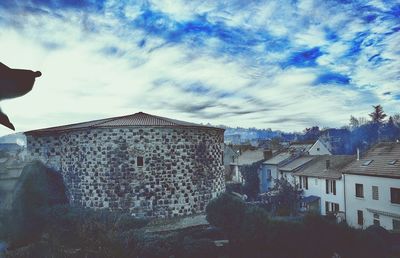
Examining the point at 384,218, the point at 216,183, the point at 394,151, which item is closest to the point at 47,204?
the point at 216,183

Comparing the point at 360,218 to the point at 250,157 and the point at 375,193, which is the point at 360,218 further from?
the point at 250,157

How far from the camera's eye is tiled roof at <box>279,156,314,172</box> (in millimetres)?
32000

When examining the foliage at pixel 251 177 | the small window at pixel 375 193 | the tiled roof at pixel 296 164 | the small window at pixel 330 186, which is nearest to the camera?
the small window at pixel 375 193

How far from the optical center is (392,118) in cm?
6119

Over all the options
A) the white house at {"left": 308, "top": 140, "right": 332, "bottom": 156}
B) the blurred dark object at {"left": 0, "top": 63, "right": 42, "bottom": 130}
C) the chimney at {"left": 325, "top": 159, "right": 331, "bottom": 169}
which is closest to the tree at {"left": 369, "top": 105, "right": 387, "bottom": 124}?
the white house at {"left": 308, "top": 140, "right": 332, "bottom": 156}

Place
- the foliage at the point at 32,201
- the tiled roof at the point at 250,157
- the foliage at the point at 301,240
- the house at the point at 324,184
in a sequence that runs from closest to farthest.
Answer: the foliage at the point at 301,240, the foliage at the point at 32,201, the house at the point at 324,184, the tiled roof at the point at 250,157

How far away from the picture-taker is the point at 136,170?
1878 cm

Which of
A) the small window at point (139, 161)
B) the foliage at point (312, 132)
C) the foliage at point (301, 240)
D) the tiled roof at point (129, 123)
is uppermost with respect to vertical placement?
the foliage at point (312, 132)

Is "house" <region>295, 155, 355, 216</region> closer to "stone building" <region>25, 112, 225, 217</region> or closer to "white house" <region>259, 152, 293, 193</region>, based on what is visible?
"white house" <region>259, 152, 293, 193</region>

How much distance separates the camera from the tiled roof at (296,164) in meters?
32.0

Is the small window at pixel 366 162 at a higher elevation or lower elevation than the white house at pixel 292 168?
higher

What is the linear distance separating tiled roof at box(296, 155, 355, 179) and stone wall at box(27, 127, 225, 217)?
1155 centimetres

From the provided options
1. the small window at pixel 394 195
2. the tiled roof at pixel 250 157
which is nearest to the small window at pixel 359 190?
the small window at pixel 394 195

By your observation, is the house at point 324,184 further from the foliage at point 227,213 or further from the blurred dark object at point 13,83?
the blurred dark object at point 13,83
